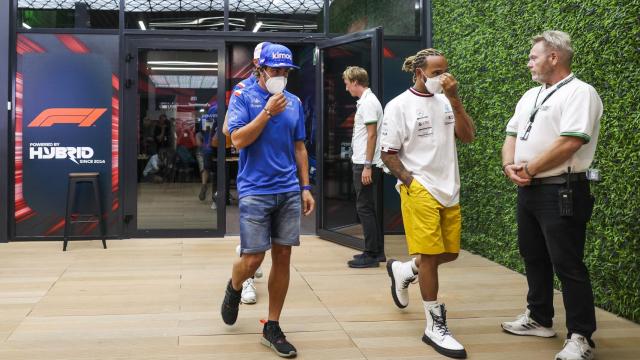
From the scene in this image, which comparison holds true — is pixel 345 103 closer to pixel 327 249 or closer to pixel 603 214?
pixel 327 249

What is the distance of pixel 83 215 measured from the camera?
647 centimetres

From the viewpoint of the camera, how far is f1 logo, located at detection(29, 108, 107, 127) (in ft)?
21.7

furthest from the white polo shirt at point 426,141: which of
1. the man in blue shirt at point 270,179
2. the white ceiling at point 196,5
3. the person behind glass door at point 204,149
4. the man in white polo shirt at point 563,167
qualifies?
the white ceiling at point 196,5

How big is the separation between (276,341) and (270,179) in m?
0.79

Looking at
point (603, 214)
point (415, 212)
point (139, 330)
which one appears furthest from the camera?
point (603, 214)

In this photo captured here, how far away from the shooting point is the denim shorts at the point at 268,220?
3.12 meters

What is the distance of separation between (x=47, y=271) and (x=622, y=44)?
441 cm

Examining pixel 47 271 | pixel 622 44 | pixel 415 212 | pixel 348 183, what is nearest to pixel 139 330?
pixel 415 212

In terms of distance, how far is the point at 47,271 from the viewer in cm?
519

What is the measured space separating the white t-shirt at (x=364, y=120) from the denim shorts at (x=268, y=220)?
226cm

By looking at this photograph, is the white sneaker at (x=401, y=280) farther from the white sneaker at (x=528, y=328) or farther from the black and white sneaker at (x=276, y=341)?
the black and white sneaker at (x=276, y=341)

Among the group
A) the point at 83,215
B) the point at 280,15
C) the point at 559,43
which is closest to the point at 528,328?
the point at 559,43

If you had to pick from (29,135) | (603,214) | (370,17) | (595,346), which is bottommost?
(595,346)

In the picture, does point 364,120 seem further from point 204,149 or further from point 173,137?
point 173,137
